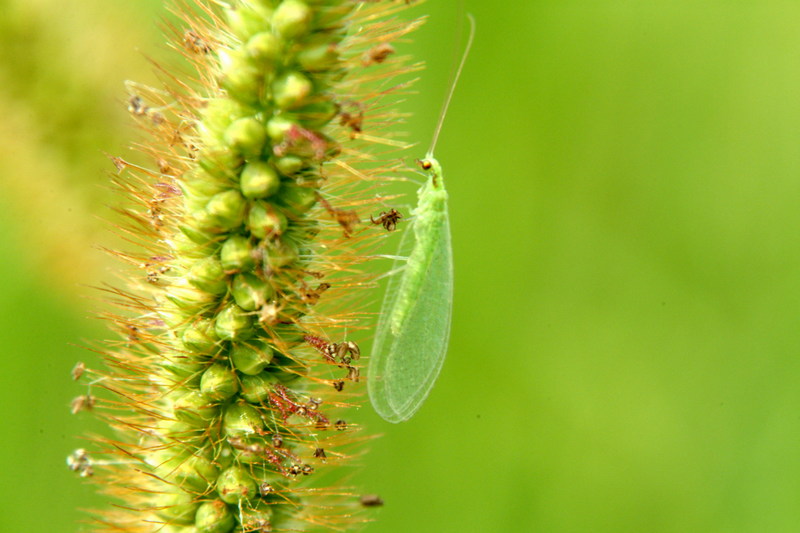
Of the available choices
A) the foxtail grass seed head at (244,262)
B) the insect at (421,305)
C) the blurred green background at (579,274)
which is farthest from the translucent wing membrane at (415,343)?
the foxtail grass seed head at (244,262)

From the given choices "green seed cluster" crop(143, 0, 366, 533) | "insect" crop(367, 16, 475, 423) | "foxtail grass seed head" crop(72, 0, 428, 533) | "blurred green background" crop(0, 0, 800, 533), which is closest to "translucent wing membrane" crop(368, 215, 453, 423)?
"insect" crop(367, 16, 475, 423)

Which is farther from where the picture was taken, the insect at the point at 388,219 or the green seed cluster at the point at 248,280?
the insect at the point at 388,219

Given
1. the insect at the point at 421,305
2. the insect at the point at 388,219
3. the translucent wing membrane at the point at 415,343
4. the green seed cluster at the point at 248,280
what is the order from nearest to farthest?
1. the green seed cluster at the point at 248,280
2. the insect at the point at 388,219
3. the translucent wing membrane at the point at 415,343
4. the insect at the point at 421,305

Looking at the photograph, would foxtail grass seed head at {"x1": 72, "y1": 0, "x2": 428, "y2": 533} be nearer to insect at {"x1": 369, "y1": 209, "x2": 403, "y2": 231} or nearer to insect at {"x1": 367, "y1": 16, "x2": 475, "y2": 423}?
insect at {"x1": 369, "y1": 209, "x2": 403, "y2": 231}

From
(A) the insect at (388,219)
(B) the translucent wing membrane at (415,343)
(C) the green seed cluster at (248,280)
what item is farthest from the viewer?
(B) the translucent wing membrane at (415,343)

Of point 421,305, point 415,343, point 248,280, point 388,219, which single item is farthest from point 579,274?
point 248,280

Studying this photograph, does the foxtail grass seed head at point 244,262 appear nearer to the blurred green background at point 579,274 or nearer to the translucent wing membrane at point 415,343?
the translucent wing membrane at point 415,343

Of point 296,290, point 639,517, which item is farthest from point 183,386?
point 639,517
